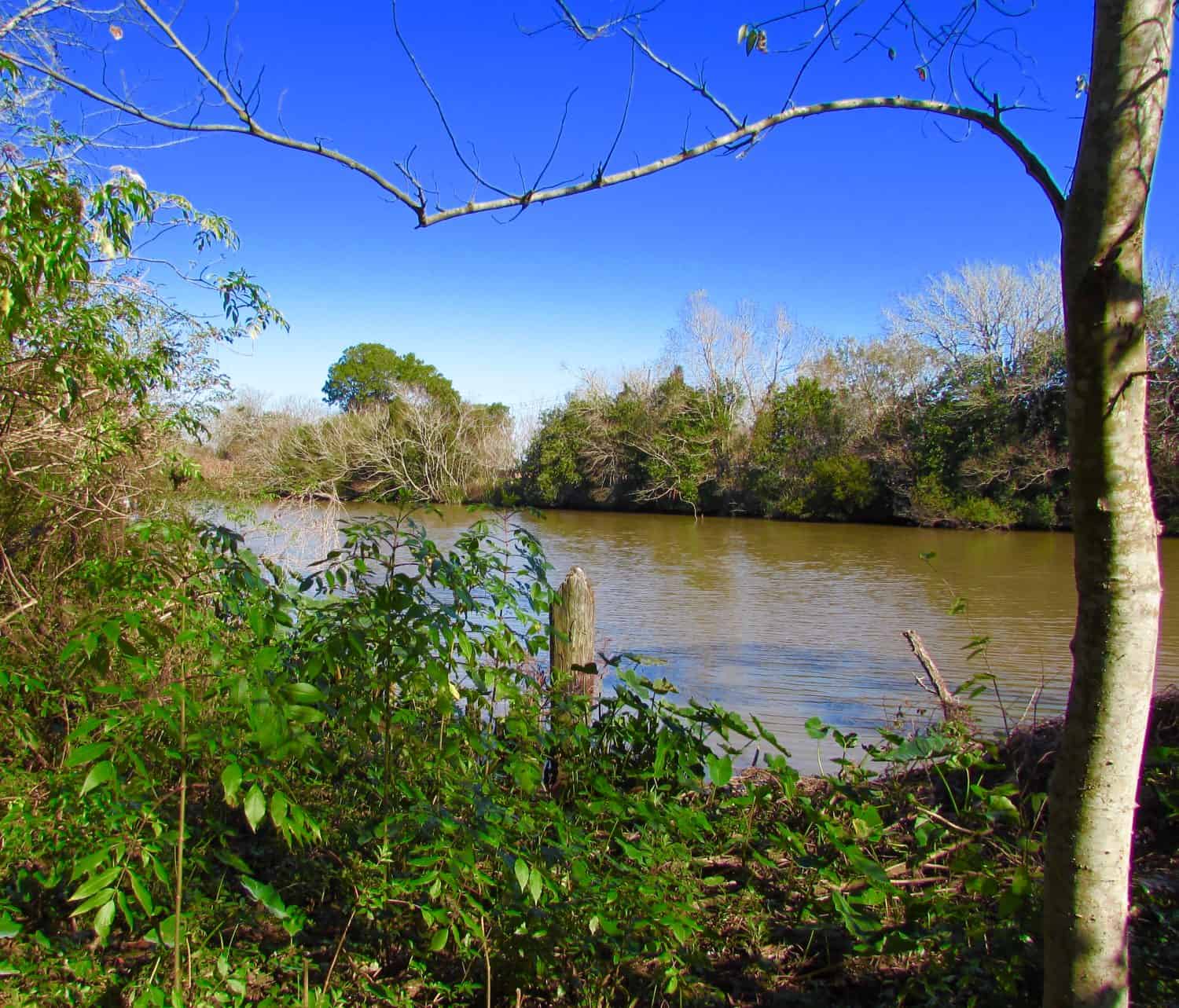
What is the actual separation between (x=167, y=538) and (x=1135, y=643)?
2276mm

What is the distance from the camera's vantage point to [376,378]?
5431 cm

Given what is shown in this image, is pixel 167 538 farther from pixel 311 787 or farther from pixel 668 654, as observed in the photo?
pixel 668 654

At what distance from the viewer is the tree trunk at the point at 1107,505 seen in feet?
4.53

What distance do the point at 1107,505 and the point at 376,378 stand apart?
182ft

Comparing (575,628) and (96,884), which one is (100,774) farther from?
(575,628)

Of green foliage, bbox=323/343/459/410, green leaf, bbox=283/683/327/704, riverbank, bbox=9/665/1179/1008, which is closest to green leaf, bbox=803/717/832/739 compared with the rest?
riverbank, bbox=9/665/1179/1008

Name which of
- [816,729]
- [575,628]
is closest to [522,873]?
[816,729]

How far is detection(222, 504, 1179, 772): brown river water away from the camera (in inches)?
284

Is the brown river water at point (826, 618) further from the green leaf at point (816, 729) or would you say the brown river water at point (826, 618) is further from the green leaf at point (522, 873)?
the green leaf at point (522, 873)

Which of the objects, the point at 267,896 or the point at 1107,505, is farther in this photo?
the point at 267,896

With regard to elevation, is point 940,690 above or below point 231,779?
below

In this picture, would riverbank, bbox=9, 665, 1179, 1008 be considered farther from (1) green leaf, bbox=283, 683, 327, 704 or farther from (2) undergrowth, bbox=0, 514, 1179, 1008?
(1) green leaf, bbox=283, 683, 327, 704

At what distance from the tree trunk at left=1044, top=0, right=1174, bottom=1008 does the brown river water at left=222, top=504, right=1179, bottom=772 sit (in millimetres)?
2400

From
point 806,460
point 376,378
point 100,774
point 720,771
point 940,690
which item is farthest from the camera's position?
point 376,378
